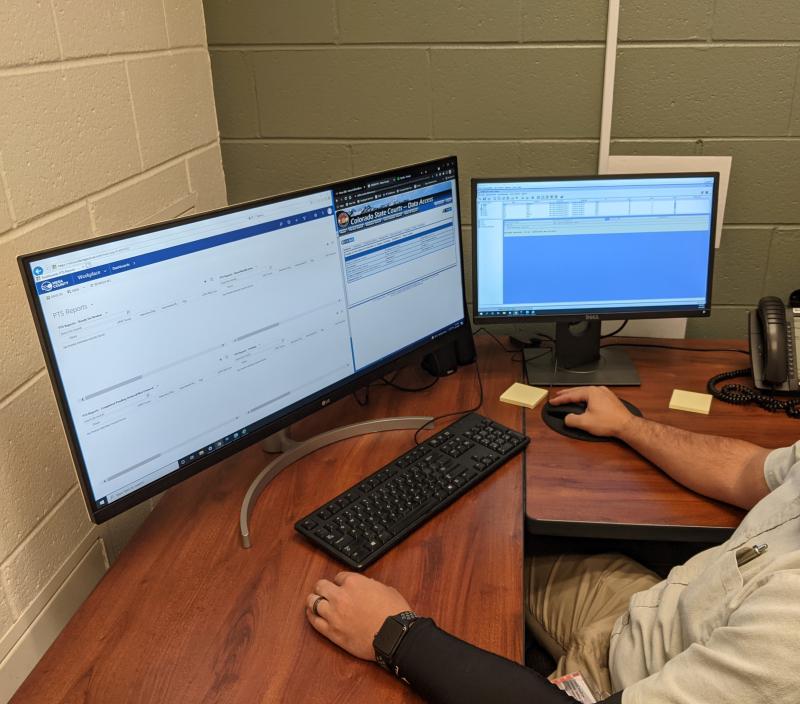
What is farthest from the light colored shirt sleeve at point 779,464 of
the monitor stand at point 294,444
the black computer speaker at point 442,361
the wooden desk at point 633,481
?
the black computer speaker at point 442,361

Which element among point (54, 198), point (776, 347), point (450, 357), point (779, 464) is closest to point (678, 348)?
point (776, 347)

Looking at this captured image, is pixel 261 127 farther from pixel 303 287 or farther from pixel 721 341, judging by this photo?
pixel 721 341

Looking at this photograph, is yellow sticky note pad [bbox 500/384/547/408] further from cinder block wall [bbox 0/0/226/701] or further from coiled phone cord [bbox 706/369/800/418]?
cinder block wall [bbox 0/0/226/701]

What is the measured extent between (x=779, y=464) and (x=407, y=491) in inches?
25.0

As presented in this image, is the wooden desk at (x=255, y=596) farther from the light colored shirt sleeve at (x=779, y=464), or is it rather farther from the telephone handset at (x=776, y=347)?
the telephone handset at (x=776, y=347)

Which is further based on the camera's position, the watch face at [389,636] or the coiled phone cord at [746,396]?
the coiled phone cord at [746,396]

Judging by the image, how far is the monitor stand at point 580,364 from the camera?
1.74m

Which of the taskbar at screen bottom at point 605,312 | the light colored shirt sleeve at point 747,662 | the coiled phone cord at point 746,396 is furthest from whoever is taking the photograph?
the taskbar at screen bottom at point 605,312

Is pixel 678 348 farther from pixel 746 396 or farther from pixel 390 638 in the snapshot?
pixel 390 638

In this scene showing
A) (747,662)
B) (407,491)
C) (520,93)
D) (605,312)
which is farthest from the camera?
(520,93)

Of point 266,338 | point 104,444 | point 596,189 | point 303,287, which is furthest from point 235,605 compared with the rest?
point 596,189

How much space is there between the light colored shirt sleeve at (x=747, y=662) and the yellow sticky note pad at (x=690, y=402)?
2.37 ft

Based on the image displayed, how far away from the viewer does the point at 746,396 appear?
1.64m

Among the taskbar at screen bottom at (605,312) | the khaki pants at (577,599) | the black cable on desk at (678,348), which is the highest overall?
the taskbar at screen bottom at (605,312)
